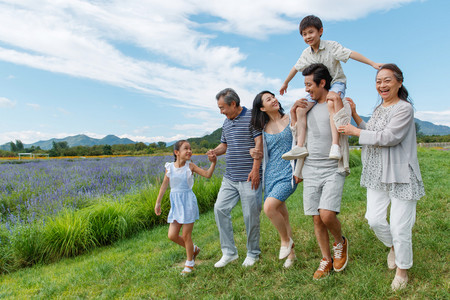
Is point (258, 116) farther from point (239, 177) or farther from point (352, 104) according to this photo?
point (352, 104)

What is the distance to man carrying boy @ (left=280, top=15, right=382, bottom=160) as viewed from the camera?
10.8 feet

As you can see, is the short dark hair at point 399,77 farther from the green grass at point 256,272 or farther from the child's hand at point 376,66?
the green grass at point 256,272

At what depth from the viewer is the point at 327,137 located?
134 inches

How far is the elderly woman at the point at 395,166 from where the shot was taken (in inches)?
119

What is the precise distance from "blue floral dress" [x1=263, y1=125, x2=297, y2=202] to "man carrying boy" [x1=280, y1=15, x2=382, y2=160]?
1.08ft

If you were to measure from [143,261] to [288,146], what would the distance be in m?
2.98

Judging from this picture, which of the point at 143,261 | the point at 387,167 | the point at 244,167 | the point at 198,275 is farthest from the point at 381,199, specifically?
the point at 143,261

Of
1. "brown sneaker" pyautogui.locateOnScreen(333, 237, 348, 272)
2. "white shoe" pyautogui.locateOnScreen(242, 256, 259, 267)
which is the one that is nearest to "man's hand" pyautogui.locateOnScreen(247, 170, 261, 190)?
"white shoe" pyautogui.locateOnScreen(242, 256, 259, 267)

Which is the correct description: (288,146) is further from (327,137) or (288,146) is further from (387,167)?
(387,167)

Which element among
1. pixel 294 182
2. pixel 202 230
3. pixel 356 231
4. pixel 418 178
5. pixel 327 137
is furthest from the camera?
pixel 202 230

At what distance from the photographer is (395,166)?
3.09m

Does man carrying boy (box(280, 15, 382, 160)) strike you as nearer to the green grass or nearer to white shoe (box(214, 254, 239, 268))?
the green grass

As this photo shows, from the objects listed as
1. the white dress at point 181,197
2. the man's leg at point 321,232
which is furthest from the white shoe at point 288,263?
the white dress at point 181,197

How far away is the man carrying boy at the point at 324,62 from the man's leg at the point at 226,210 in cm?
102
